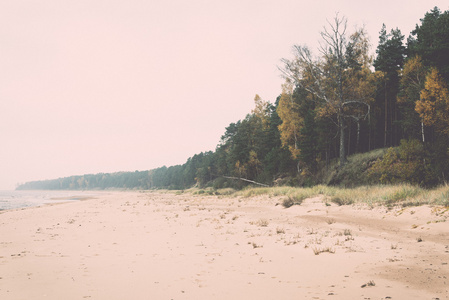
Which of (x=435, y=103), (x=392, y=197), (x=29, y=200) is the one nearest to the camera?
(x=392, y=197)

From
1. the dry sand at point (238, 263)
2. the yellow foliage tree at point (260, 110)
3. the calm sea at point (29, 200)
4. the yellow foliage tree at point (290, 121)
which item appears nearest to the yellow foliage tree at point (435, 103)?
the yellow foliage tree at point (290, 121)

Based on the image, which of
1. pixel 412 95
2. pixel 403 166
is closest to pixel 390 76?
pixel 412 95

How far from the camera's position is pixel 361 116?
2658 cm

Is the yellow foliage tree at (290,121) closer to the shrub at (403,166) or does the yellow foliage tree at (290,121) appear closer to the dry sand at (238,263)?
the shrub at (403,166)

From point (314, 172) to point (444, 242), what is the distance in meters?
26.6

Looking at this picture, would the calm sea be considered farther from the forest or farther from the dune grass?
the dune grass

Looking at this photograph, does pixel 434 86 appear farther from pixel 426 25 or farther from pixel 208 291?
pixel 208 291

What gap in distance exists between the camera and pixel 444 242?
625 centimetres

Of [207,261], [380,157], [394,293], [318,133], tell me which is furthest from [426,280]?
[318,133]

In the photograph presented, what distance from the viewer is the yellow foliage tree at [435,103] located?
20.1 meters

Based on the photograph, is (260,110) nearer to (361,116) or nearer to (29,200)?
(361,116)

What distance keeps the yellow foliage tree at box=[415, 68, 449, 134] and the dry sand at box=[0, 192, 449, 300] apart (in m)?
15.5

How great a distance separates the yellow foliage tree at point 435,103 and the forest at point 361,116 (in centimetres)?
→ 7

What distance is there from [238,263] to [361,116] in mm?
26307
